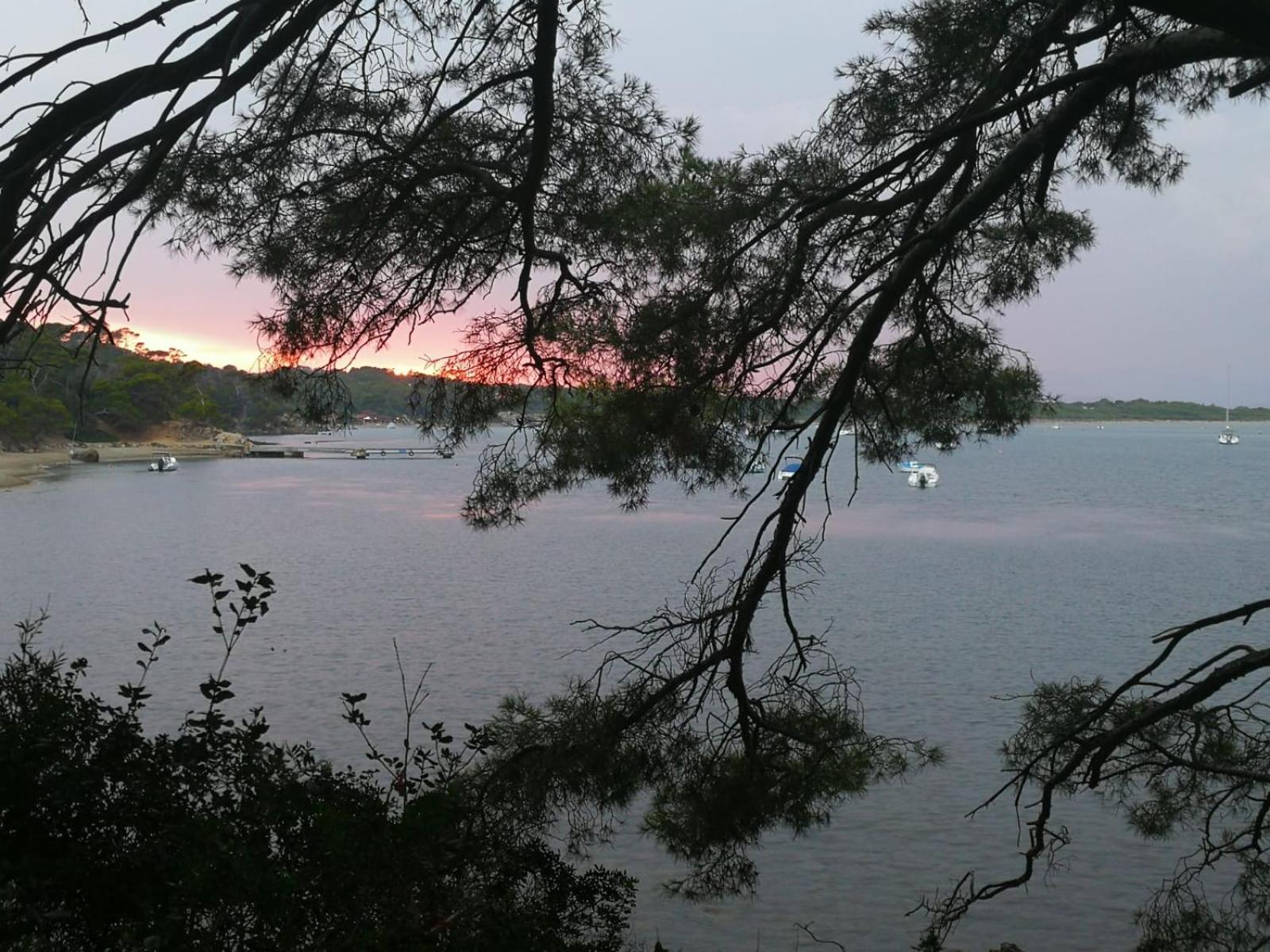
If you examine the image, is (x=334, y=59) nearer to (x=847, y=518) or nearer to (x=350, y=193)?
(x=350, y=193)

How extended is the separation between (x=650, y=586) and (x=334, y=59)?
14840mm

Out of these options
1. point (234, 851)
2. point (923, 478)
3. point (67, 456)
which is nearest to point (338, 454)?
point (67, 456)

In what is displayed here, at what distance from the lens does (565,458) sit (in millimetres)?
3807

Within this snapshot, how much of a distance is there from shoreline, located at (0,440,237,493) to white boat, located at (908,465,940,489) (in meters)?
28.6

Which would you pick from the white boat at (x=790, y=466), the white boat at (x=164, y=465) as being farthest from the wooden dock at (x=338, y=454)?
the white boat at (x=790, y=466)

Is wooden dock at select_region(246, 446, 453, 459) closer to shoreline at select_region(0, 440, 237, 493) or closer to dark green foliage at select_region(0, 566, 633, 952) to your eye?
shoreline at select_region(0, 440, 237, 493)

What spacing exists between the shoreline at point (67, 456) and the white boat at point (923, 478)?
28.6m

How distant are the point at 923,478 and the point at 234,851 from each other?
135 feet

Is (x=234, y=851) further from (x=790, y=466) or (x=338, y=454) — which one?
(x=338, y=454)

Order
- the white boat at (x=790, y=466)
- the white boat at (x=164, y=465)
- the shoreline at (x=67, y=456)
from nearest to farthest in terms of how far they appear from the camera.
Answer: the white boat at (x=790, y=466) < the shoreline at (x=67, y=456) < the white boat at (x=164, y=465)

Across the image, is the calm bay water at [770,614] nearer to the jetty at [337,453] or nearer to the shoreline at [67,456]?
the shoreline at [67,456]

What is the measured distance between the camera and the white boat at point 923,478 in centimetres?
4191

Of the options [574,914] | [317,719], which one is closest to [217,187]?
[574,914]

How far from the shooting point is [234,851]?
2307 mm
